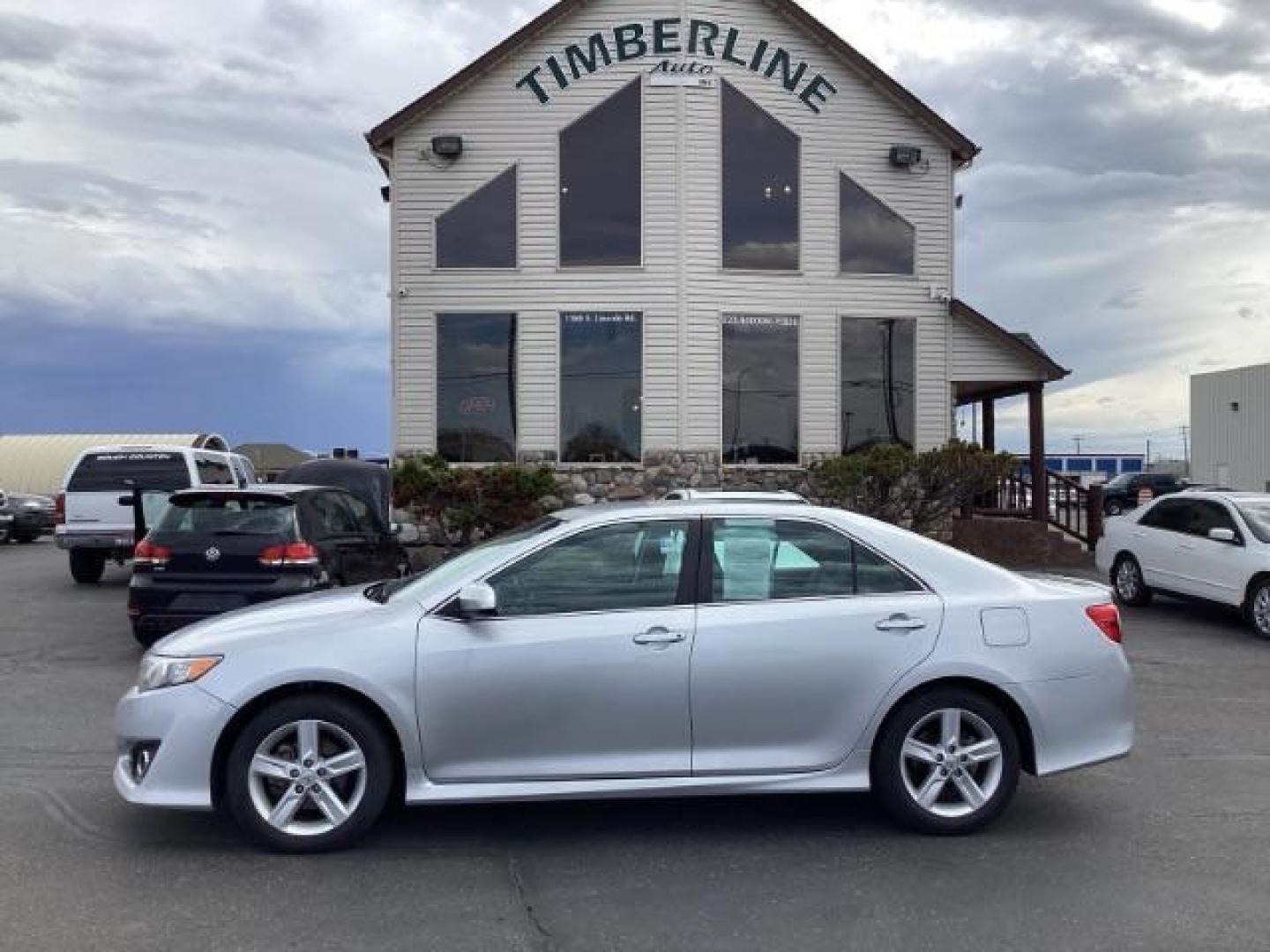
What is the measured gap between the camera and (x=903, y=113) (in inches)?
728

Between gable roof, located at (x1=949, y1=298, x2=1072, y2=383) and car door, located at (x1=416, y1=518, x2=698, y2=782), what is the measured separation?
14.1 metres

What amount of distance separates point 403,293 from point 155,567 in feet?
28.7

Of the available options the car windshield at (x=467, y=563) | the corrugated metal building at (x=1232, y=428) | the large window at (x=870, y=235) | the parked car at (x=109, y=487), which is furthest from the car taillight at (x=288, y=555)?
the corrugated metal building at (x=1232, y=428)

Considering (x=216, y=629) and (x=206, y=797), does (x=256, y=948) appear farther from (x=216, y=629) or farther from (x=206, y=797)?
(x=216, y=629)

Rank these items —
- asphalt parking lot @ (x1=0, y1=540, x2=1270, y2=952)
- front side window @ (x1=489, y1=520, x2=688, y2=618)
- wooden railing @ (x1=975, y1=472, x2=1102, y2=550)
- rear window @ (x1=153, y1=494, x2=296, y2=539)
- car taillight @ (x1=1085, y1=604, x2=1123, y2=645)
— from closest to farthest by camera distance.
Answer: asphalt parking lot @ (x1=0, y1=540, x2=1270, y2=952)
front side window @ (x1=489, y1=520, x2=688, y2=618)
car taillight @ (x1=1085, y1=604, x2=1123, y2=645)
rear window @ (x1=153, y1=494, x2=296, y2=539)
wooden railing @ (x1=975, y1=472, x2=1102, y2=550)

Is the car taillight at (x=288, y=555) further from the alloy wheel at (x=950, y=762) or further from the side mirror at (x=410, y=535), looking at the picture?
the side mirror at (x=410, y=535)

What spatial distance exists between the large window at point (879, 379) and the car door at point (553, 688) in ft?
43.2

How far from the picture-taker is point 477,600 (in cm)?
517

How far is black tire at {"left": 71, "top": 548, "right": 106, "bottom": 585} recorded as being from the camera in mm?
16812

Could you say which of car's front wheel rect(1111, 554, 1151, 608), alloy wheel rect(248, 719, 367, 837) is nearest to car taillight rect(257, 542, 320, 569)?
alloy wheel rect(248, 719, 367, 837)

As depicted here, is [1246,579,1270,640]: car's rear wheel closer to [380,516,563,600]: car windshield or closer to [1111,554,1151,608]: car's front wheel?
[1111,554,1151,608]: car's front wheel

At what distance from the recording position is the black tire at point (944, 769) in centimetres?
546

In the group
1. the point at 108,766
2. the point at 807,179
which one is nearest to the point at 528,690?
the point at 108,766

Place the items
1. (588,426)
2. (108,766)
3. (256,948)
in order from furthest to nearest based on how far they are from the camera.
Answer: (588,426)
(108,766)
(256,948)
